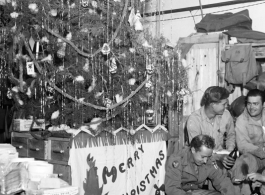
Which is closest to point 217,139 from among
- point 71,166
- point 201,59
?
point 201,59

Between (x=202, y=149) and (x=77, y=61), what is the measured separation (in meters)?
1.76

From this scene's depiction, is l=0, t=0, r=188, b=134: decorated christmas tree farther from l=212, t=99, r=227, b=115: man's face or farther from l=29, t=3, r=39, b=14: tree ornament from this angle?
l=212, t=99, r=227, b=115: man's face

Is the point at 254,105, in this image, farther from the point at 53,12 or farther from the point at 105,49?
the point at 53,12

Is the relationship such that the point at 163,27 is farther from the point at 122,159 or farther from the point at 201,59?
the point at 122,159

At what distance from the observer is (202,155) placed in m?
4.50

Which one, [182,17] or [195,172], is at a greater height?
[182,17]

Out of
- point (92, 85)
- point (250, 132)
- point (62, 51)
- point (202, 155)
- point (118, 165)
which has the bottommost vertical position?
point (118, 165)

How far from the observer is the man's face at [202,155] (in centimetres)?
447

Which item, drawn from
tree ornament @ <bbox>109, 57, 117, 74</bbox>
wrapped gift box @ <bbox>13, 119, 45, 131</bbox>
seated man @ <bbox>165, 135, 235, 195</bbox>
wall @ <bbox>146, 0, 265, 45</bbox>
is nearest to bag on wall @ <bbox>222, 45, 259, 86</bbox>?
wall @ <bbox>146, 0, 265, 45</bbox>

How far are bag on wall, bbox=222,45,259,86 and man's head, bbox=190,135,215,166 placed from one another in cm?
191

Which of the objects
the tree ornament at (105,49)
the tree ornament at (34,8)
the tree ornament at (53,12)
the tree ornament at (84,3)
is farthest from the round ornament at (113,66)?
the tree ornament at (34,8)

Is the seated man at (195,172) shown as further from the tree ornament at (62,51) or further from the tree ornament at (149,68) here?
the tree ornament at (62,51)

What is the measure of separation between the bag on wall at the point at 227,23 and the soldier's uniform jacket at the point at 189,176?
2.69 m

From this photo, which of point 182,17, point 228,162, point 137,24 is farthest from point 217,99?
point 182,17
